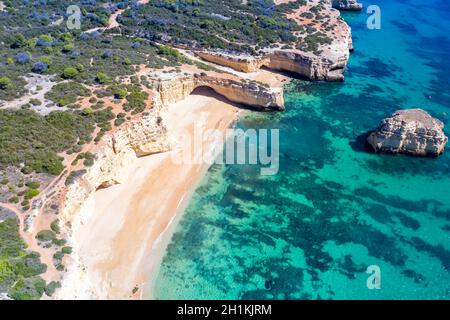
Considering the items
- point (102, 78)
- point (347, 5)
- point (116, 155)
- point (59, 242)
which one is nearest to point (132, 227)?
point (59, 242)

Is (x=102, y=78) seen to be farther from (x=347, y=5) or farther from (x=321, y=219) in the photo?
(x=347, y=5)

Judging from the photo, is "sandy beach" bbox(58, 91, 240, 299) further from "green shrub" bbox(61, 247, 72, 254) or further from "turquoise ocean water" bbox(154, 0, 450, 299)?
"turquoise ocean water" bbox(154, 0, 450, 299)

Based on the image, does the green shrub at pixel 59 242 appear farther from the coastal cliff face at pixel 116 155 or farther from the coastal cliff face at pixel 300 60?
the coastal cliff face at pixel 300 60

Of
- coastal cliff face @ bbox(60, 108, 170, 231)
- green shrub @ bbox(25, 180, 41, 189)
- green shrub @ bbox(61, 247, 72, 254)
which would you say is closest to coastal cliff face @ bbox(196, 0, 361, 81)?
coastal cliff face @ bbox(60, 108, 170, 231)

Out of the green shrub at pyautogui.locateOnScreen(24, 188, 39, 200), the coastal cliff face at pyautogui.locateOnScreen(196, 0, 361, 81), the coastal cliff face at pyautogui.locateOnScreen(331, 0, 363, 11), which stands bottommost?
the green shrub at pyautogui.locateOnScreen(24, 188, 39, 200)

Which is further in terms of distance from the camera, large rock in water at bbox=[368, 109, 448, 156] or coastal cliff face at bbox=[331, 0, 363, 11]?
coastal cliff face at bbox=[331, 0, 363, 11]

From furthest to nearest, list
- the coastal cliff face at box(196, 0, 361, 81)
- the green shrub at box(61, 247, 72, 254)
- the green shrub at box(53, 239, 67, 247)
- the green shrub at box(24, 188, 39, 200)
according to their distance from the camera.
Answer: the coastal cliff face at box(196, 0, 361, 81), the green shrub at box(24, 188, 39, 200), the green shrub at box(53, 239, 67, 247), the green shrub at box(61, 247, 72, 254)
